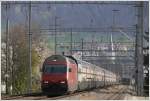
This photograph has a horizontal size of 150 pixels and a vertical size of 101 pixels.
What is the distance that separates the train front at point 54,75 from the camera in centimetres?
2305

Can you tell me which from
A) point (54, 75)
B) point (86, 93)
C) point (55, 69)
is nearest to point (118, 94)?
point (86, 93)

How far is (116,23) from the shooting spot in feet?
73.9

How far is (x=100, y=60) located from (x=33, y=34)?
3.43 meters

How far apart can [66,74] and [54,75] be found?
58 centimetres

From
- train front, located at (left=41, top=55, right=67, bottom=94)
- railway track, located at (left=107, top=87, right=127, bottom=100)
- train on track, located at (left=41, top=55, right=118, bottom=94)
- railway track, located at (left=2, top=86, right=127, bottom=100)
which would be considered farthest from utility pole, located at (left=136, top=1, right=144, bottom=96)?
train front, located at (left=41, top=55, right=67, bottom=94)

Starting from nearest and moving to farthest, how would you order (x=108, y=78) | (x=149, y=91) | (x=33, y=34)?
(x=149, y=91)
(x=33, y=34)
(x=108, y=78)

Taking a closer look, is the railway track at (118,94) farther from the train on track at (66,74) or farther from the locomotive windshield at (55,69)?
the locomotive windshield at (55,69)

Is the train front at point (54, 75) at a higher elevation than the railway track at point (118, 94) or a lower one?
higher

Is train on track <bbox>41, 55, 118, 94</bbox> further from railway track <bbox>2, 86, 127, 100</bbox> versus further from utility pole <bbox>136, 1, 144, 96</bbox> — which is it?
utility pole <bbox>136, 1, 144, 96</bbox>

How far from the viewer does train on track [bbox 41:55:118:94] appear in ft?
75.7

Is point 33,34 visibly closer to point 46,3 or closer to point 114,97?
point 46,3

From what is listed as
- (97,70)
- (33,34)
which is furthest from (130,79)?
(33,34)

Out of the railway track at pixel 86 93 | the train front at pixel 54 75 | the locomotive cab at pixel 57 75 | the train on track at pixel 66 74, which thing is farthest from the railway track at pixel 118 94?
the train front at pixel 54 75

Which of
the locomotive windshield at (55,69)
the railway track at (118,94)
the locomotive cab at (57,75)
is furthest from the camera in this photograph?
the locomotive windshield at (55,69)
